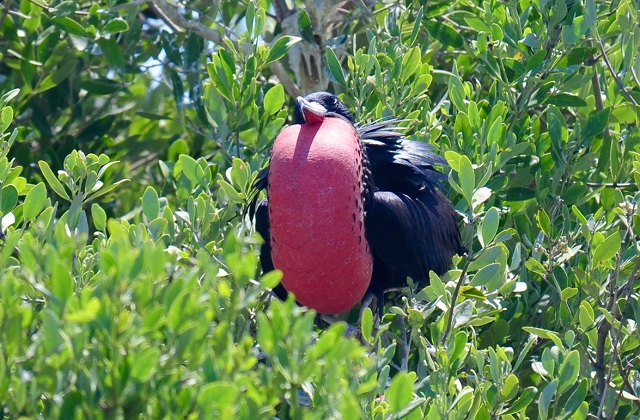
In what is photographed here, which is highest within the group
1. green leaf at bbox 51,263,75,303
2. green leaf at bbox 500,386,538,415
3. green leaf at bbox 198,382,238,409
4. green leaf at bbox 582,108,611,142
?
green leaf at bbox 51,263,75,303

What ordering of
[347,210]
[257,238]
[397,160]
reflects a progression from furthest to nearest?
1. [397,160]
2. [347,210]
3. [257,238]

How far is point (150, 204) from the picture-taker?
2.62 meters

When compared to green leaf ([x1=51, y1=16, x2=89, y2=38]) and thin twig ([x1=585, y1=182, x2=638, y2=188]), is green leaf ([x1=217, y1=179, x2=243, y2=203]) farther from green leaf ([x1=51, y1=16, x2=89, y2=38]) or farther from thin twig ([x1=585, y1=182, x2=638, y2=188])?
green leaf ([x1=51, y1=16, x2=89, y2=38])

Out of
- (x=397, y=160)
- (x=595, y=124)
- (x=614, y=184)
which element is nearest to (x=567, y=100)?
(x=595, y=124)

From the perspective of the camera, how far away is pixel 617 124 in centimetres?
331

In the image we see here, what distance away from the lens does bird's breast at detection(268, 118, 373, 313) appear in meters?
2.66

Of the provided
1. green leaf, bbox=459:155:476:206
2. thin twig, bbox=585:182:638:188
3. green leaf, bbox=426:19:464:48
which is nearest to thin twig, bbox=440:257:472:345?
green leaf, bbox=459:155:476:206

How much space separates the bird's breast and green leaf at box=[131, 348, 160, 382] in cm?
110

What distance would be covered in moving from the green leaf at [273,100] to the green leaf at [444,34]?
54 centimetres

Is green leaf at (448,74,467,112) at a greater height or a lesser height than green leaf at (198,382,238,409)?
lesser

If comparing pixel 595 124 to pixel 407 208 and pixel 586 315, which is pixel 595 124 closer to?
pixel 407 208

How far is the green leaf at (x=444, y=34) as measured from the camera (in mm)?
3340

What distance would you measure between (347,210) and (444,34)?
0.87 meters

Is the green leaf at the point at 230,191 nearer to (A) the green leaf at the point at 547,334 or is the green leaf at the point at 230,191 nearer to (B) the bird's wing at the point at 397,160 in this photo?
(B) the bird's wing at the point at 397,160
